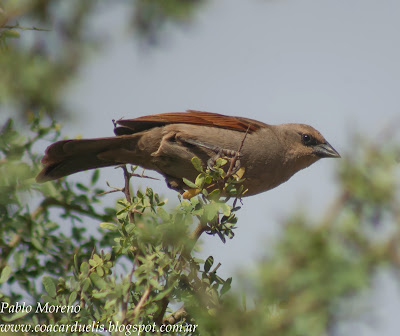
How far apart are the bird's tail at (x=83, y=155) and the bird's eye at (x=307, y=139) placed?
1.86 metres

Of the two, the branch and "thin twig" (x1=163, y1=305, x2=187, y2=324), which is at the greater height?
the branch

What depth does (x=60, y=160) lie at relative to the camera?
4.67 m

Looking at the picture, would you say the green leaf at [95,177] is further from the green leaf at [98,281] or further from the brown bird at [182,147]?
the green leaf at [98,281]

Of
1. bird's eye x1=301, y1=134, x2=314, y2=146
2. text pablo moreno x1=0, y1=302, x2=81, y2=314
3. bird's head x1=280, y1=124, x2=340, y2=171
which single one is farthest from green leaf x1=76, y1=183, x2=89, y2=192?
bird's eye x1=301, y1=134, x2=314, y2=146

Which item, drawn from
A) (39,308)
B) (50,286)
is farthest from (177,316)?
(39,308)

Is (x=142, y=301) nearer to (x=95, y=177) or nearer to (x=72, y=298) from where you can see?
(x=72, y=298)

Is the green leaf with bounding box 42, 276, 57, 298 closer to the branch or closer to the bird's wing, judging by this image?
the branch

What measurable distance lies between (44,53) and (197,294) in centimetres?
212

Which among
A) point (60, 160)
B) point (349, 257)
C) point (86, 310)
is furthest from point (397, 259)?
point (60, 160)

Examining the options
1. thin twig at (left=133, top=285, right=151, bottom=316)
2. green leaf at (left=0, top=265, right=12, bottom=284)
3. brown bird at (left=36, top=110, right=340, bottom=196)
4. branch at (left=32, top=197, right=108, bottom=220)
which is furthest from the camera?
brown bird at (left=36, top=110, right=340, bottom=196)

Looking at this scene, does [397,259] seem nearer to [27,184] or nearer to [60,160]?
[27,184]

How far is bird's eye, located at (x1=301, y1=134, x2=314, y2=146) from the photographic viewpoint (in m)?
6.10

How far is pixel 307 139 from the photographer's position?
6.12 m

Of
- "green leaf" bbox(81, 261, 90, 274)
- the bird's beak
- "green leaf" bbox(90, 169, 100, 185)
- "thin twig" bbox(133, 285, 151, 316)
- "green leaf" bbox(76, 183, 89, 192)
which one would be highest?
the bird's beak
